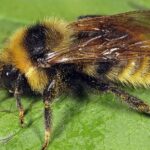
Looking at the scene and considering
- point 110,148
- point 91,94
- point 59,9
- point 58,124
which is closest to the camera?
point 110,148

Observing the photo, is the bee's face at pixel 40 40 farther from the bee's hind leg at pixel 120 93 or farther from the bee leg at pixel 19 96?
the bee's hind leg at pixel 120 93

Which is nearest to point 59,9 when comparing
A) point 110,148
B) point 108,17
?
point 108,17

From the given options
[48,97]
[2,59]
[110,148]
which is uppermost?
[2,59]

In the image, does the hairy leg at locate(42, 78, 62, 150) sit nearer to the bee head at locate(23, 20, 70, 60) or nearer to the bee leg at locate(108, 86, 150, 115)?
the bee head at locate(23, 20, 70, 60)

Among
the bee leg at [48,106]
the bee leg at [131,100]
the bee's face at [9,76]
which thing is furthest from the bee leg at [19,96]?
the bee leg at [131,100]

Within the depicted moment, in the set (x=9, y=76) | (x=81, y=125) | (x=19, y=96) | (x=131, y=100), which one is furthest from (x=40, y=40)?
(x=131, y=100)

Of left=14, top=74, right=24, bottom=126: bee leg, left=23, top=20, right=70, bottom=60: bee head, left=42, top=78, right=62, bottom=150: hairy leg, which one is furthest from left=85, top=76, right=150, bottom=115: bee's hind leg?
left=14, top=74, right=24, bottom=126: bee leg

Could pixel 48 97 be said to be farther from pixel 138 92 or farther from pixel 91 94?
pixel 138 92
